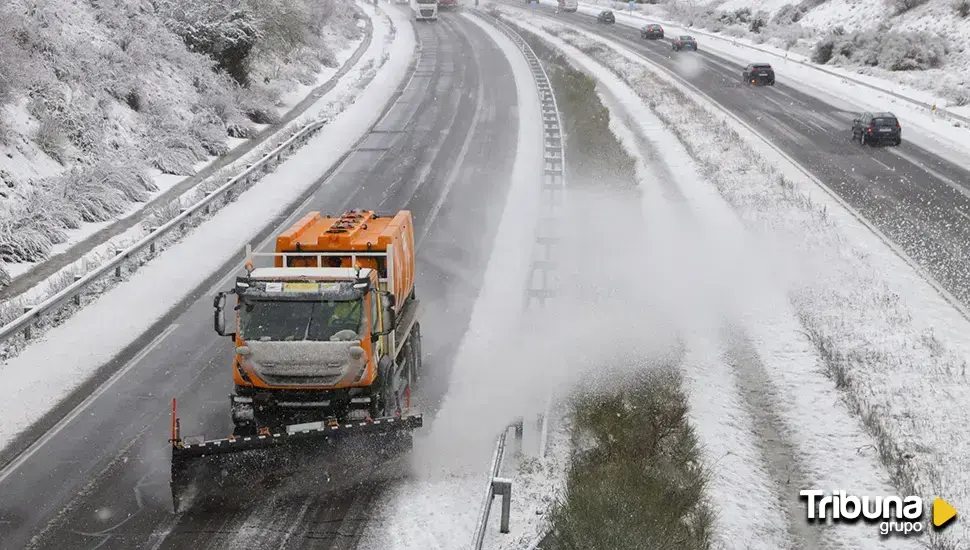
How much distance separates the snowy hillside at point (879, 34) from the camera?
53844 millimetres

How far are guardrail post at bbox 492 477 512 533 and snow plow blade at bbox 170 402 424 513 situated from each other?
1807 mm

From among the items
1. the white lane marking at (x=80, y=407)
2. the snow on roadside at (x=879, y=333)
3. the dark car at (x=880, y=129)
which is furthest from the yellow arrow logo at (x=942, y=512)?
the dark car at (x=880, y=129)

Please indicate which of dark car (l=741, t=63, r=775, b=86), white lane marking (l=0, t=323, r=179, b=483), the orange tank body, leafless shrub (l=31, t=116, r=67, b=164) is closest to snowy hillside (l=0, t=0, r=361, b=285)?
leafless shrub (l=31, t=116, r=67, b=164)

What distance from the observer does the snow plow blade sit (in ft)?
37.6

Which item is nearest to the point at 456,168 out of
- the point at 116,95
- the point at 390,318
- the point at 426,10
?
the point at 116,95

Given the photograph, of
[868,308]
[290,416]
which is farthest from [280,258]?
[868,308]

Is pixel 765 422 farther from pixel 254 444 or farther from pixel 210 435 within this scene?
pixel 210 435

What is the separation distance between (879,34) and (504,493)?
59.9 meters

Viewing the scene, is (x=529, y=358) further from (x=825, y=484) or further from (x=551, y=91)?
(x=551, y=91)

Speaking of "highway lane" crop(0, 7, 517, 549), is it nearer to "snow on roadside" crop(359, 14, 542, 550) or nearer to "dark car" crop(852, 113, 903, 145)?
"snow on roadside" crop(359, 14, 542, 550)

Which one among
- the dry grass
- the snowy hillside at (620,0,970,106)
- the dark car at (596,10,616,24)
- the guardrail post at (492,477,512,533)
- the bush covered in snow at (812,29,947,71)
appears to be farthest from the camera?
the dark car at (596,10,616,24)

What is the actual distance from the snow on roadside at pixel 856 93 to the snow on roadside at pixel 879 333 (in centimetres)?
1050

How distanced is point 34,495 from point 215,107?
2662cm

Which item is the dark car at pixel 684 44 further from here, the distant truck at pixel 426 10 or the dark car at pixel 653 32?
the distant truck at pixel 426 10
